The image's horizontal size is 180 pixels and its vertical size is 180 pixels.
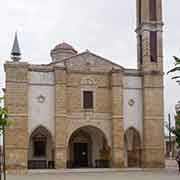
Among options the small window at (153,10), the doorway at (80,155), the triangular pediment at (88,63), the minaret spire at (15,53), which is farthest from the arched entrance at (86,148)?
the small window at (153,10)

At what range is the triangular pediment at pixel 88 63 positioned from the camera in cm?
3766

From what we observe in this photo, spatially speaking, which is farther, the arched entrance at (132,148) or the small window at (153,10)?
the small window at (153,10)

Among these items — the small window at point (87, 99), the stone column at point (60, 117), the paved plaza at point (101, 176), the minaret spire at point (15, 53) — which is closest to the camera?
the paved plaza at point (101, 176)

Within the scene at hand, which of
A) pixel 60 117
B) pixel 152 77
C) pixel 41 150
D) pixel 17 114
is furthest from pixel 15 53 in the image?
pixel 152 77

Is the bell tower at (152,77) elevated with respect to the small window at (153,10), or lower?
lower

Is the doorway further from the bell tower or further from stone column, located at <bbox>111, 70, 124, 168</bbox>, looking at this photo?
the bell tower

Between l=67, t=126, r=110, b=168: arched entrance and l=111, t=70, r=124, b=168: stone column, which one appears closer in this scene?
l=111, t=70, r=124, b=168: stone column

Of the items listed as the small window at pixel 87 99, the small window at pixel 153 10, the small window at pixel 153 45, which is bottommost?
the small window at pixel 87 99

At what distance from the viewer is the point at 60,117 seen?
119 feet

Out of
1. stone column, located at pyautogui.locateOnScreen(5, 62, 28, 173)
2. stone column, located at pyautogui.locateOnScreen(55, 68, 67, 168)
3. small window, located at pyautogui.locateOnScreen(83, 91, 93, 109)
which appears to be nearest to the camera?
stone column, located at pyautogui.locateOnScreen(5, 62, 28, 173)

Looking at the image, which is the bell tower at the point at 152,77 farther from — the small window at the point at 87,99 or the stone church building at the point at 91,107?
the small window at the point at 87,99

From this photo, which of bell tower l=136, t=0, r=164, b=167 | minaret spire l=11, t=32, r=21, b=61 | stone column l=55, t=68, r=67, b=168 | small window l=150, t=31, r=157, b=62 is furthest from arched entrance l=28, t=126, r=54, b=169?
small window l=150, t=31, r=157, b=62

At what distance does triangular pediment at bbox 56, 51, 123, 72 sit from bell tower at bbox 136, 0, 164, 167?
2.50 metres

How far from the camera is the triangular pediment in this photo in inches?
1483
